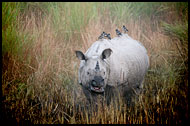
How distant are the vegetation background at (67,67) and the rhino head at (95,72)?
0.46 metres

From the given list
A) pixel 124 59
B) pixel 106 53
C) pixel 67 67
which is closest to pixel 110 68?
pixel 106 53

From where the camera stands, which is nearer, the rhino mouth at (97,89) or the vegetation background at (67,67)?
the rhino mouth at (97,89)

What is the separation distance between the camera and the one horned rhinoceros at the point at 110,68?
3875 mm

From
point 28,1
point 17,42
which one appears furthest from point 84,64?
point 28,1

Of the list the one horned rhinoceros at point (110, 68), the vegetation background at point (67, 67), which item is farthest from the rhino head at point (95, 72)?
the vegetation background at point (67, 67)

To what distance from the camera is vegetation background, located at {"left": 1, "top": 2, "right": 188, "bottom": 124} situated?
4.42m

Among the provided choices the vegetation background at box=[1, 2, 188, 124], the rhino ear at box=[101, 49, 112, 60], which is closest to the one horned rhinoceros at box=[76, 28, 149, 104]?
the rhino ear at box=[101, 49, 112, 60]

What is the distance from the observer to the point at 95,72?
3.85 metres

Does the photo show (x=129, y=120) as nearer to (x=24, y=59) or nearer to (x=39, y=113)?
(x=39, y=113)

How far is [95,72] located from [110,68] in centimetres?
38

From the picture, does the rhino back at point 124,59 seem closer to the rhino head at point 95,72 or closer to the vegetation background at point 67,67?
the rhino head at point 95,72

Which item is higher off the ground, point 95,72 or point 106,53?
point 106,53

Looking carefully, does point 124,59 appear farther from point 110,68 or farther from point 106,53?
point 106,53

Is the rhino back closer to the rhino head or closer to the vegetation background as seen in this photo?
the rhino head
